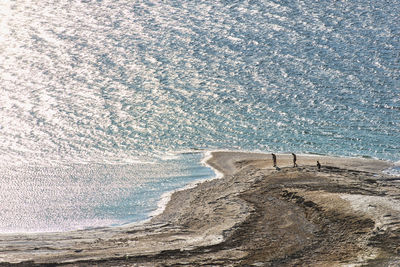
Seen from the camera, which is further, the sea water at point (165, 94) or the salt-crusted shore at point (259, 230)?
the sea water at point (165, 94)

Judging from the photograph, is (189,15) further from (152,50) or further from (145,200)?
(145,200)

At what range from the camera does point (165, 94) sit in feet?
203

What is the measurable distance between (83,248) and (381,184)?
66.0ft

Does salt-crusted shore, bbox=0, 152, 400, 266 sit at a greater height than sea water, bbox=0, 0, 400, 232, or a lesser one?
lesser

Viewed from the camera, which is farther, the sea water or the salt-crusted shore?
the sea water

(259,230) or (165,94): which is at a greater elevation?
(165,94)

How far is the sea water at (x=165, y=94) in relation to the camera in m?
46.3

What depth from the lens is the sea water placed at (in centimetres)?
4634

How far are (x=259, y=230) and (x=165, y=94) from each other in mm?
29899

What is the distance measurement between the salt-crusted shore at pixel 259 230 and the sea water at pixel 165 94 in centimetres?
379

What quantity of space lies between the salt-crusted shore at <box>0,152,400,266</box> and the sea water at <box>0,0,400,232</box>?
149 inches

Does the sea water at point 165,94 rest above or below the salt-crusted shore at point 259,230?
above

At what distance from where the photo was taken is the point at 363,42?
2867 inches

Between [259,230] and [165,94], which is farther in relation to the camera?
[165,94]
